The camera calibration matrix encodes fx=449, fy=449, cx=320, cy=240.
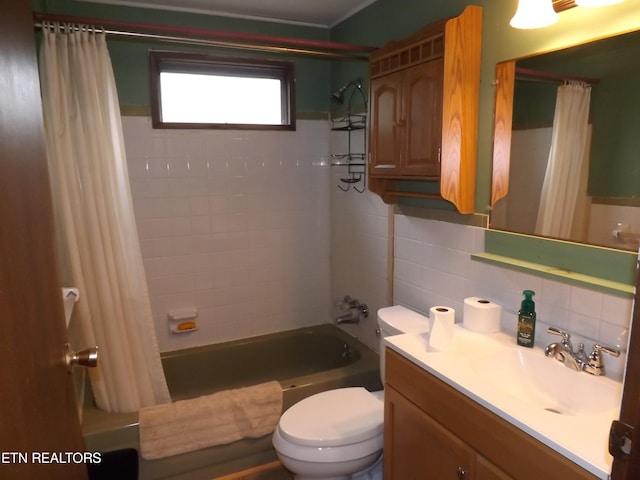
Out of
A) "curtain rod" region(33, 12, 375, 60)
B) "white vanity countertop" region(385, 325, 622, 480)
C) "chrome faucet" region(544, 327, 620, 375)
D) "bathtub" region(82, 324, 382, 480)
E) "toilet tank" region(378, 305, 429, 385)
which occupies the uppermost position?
"curtain rod" region(33, 12, 375, 60)

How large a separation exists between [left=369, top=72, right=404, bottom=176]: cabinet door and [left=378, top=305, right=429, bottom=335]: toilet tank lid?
69 cm

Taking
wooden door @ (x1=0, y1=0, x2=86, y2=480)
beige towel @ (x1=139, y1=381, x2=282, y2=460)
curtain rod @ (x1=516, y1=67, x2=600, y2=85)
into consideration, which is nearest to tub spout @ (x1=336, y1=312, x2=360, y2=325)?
beige towel @ (x1=139, y1=381, x2=282, y2=460)

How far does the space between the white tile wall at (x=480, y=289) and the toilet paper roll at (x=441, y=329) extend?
0.32 metres

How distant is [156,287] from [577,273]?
2311 mm

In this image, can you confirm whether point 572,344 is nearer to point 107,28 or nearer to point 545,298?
point 545,298

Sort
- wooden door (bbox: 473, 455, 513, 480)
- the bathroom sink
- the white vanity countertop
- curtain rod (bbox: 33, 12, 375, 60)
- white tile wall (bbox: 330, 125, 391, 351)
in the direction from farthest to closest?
white tile wall (bbox: 330, 125, 391, 351)
curtain rod (bbox: 33, 12, 375, 60)
the bathroom sink
wooden door (bbox: 473, 455, 513, 480)
the white vanity countertop

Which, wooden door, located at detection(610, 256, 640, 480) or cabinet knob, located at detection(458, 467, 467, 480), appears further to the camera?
cabinet knob, located at detection(458, 467, 467, 480)

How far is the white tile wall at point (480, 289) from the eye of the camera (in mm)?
1404

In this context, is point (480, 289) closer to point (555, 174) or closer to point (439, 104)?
point (555, 174)

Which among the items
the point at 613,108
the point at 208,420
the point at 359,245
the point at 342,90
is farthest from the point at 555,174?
the point at 208,420

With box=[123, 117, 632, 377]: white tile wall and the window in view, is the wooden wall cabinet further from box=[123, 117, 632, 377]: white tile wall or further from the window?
the window

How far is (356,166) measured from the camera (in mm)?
2824

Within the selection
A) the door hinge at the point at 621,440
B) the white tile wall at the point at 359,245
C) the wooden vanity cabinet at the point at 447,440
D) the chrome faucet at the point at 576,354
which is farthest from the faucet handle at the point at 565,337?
the white tile wall at the point at 359,245

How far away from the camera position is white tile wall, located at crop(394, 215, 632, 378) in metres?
1.40
